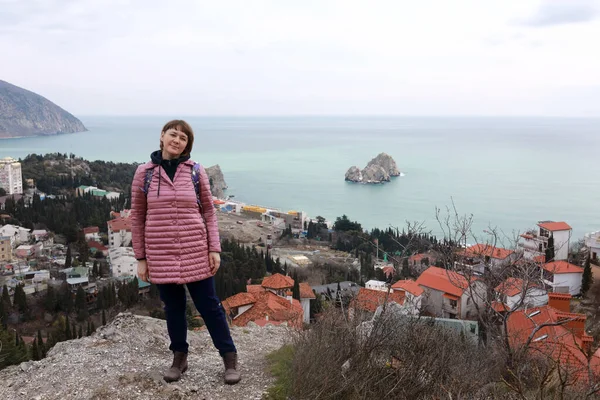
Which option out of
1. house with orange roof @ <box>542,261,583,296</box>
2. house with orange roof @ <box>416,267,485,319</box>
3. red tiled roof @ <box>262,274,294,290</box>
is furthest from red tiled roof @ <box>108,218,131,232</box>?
house with orange roof @ <box>542,261,583,296</box>

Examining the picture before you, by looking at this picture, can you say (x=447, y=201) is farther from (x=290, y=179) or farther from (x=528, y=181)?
(x=290, y=179)

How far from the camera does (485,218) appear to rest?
113 feet

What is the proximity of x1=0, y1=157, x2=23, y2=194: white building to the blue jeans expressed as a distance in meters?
43.7

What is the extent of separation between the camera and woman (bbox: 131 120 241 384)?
2332 mm

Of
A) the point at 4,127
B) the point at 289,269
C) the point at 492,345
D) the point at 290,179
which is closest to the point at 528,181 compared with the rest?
the point at 290,179

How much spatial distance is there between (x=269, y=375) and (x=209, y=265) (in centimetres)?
81

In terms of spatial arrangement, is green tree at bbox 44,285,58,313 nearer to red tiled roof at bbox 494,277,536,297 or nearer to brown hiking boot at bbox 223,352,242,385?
red tiled roof at bbox 494,277,536,297

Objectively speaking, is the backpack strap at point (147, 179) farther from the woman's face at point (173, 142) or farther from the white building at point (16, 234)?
the white building at point (16, 234)

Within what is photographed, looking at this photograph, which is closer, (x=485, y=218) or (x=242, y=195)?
(x=485, y=218)

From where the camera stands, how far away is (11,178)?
133ft

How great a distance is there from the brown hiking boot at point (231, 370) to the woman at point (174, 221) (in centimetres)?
36

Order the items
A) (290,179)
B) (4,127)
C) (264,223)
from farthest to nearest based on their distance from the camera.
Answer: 1. (4,127)
2. (290,179)
3. (264,223)

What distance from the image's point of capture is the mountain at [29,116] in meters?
152

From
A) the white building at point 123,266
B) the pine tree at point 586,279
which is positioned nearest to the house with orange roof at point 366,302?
the pine tree at point 586,279
